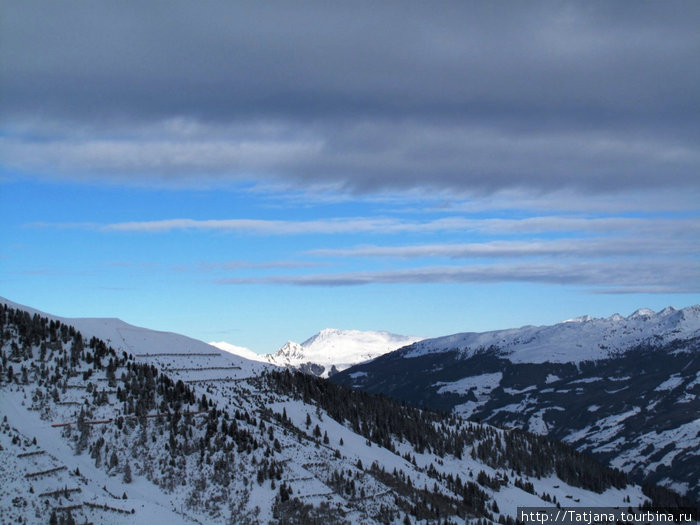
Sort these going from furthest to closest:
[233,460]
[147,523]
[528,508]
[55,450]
→ [528,508] → [233,460] → [55,450] → [147,523]

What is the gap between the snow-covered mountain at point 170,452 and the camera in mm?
83688

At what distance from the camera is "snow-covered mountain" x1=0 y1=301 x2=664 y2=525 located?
83688mm

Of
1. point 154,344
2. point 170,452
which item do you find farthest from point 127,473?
point 154,344

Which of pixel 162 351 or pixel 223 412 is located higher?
pixel 162 351

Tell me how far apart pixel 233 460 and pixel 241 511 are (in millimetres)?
11422

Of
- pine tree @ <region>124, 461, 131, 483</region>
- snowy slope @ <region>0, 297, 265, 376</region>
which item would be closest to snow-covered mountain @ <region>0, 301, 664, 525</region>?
pine tree @ <region>124, 461, 131, 483</region>

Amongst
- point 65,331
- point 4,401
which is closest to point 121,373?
point 65,331

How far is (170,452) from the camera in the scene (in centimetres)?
10294

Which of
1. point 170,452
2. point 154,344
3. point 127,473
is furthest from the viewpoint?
point 154,344

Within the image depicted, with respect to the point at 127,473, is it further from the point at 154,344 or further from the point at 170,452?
the point at 154,344

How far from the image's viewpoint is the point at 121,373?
392 feet

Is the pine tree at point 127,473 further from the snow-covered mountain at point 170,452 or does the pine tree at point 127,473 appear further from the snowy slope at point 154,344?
the snowy slope at point 154,344

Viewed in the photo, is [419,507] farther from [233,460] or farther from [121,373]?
[121,373]

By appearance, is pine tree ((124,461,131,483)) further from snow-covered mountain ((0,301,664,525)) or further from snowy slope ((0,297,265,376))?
snowy slope ((0,297,265,376))
